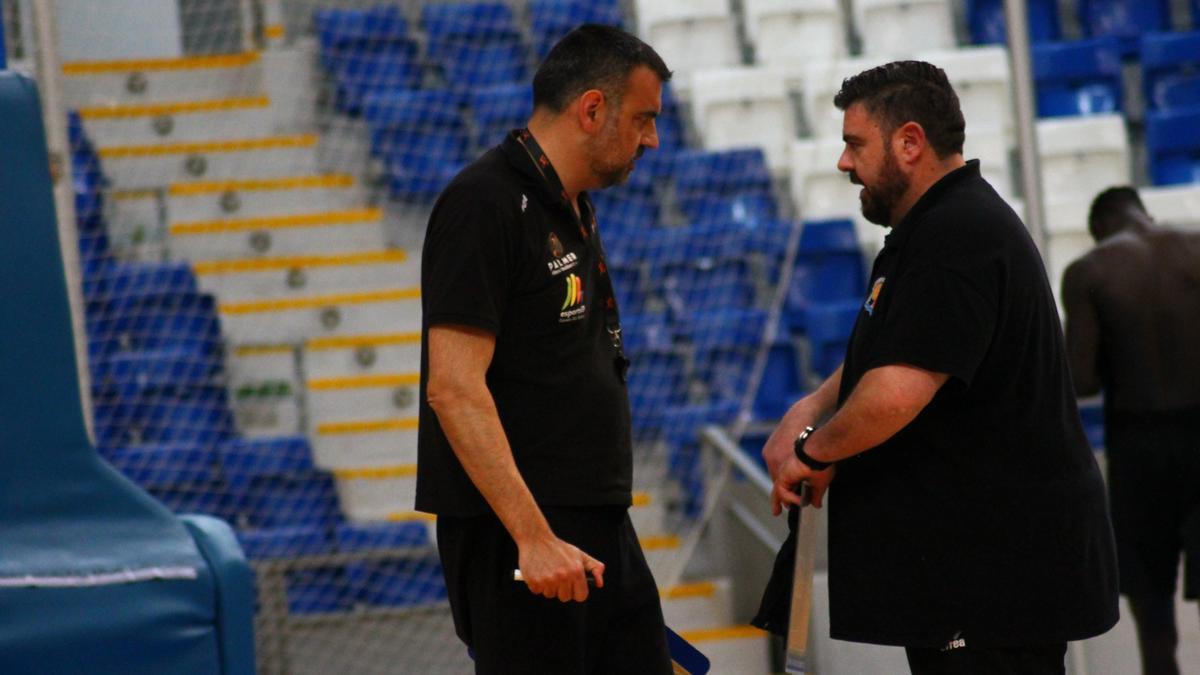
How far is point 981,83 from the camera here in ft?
27.2

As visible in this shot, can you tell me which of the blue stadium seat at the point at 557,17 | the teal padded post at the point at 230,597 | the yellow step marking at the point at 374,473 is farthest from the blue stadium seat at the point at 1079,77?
the teal padded post at the point at 230,597

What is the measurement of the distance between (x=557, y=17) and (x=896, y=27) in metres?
1.83

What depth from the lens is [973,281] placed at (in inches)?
90.6

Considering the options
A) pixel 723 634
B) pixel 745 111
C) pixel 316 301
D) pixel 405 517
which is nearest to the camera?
pixel 723 634

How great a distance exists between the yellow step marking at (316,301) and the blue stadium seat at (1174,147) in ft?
12.3

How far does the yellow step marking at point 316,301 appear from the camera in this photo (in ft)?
23.6

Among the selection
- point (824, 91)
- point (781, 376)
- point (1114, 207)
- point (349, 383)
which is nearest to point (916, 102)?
point (1114, 207)

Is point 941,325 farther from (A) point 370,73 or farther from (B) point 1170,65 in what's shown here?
(B) point 1170,65

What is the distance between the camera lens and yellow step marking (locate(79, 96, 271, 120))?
7820 mm

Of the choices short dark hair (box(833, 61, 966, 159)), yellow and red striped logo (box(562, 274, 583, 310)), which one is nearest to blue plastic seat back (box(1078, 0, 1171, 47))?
short dark hair (box(833, 61, 966, 159))

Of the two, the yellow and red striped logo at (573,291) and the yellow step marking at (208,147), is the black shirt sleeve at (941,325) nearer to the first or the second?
the yellow and red striped logo at (573,291)

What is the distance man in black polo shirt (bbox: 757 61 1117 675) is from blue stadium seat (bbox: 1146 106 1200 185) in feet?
19.9

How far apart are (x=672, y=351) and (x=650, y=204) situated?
39.3 inches

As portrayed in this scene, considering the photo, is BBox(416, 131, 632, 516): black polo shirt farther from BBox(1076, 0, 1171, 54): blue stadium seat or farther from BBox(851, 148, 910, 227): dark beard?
BBox(1076, 0, 1171, 54): blue stadium seat
